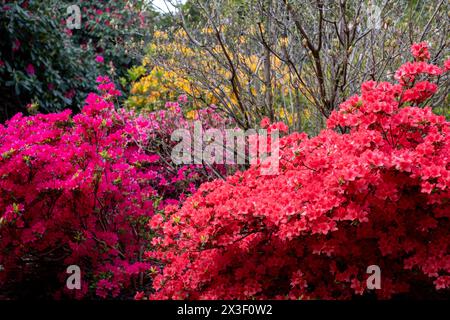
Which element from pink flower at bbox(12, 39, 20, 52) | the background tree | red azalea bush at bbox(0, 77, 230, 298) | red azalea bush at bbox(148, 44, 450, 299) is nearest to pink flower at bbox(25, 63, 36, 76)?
pink flower at bbox(12, 39, 20, 52)

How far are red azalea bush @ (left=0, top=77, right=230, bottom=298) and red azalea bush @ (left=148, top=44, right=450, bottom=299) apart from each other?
0.55 metres

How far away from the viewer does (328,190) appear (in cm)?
210

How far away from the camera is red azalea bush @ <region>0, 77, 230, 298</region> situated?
270 centimetres

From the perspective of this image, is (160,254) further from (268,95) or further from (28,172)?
(268,95)

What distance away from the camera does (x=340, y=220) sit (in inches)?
80.4

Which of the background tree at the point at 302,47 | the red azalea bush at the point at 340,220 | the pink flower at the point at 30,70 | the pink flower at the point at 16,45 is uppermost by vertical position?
the pink flower at the point at 16,45

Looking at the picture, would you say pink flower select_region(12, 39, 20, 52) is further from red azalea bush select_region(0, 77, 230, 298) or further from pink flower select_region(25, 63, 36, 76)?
red azalea bush select_region(0, 77, 230, 298)

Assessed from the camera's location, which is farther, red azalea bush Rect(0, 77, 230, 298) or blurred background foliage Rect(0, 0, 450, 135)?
blurred background foliage Rect(0, 0, 450, 135)

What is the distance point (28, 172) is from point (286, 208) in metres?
1.50

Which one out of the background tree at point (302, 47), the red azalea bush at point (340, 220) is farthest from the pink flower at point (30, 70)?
the red azalea bush at point (340, 220)

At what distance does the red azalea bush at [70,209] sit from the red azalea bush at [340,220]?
1.82ft

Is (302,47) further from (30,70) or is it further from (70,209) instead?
(30,70)

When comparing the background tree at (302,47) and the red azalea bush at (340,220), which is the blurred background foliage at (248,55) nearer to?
the background tree at (302,47)

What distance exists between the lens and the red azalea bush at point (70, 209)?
8.87ft
